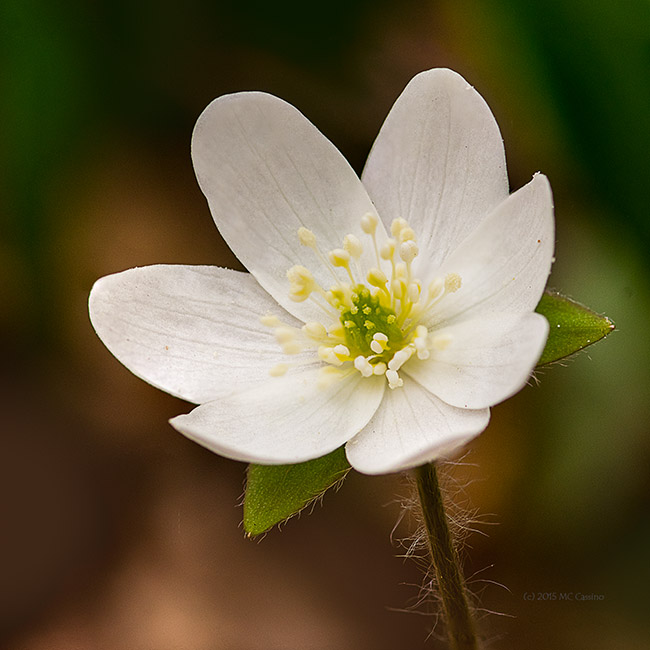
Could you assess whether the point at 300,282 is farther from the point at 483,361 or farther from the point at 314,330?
the point at 483,361

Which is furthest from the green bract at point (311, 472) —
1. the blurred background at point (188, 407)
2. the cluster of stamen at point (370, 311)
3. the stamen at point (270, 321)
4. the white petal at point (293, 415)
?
the blurred background at point (188, 407)

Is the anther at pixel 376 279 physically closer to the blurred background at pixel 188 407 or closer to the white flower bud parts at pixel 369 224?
the white flower bud parts at pixel 369 224

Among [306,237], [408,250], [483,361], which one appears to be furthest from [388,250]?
[483,361]

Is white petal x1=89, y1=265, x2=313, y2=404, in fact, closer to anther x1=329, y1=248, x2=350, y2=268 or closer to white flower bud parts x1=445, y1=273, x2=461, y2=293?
anther x1=329, y1=248, x2=350, y2=268

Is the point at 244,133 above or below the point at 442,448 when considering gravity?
above

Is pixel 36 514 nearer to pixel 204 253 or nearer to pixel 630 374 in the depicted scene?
pixel 204 253

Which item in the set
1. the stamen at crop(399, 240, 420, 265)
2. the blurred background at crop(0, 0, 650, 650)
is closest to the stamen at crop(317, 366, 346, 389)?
the stamen at crop(399, 240, 420, 265)

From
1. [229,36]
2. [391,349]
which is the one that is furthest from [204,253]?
[391,349]
